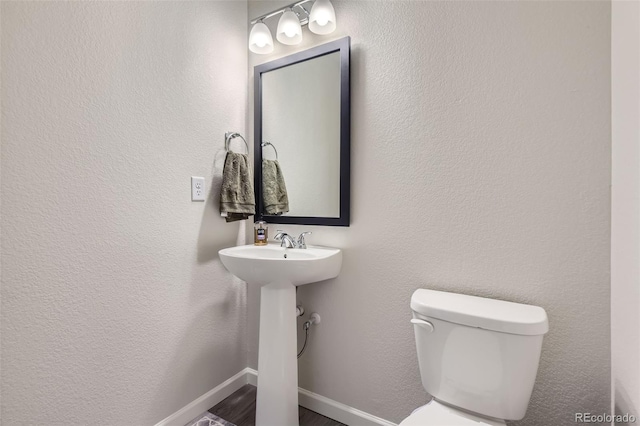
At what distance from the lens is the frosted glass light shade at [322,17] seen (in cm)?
140

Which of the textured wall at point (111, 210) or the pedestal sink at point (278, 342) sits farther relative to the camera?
the pedestal sink at point (278, 342)

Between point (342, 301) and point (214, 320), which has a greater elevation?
point (342, 301)

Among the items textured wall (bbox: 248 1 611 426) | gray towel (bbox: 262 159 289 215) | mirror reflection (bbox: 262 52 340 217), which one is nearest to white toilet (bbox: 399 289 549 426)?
textured wall (bbox: 248 1 611 426)

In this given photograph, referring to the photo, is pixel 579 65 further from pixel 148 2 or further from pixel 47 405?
pixel 47 405

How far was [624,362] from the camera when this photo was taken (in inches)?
34.6

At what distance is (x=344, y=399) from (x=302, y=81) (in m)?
1.57

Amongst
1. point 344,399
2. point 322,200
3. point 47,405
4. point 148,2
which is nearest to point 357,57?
point 322,200

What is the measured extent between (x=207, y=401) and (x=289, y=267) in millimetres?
904

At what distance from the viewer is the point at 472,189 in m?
1.17

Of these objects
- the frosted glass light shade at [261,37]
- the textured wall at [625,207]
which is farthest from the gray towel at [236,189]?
the textured wall at [625,207]

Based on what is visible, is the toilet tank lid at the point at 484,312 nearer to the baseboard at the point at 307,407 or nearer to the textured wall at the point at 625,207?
the textured wall at the point at 625,207

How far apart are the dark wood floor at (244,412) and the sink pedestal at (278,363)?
14cm

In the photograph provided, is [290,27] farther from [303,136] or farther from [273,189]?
[273,189]

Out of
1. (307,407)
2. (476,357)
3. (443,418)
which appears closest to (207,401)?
(307,407)
